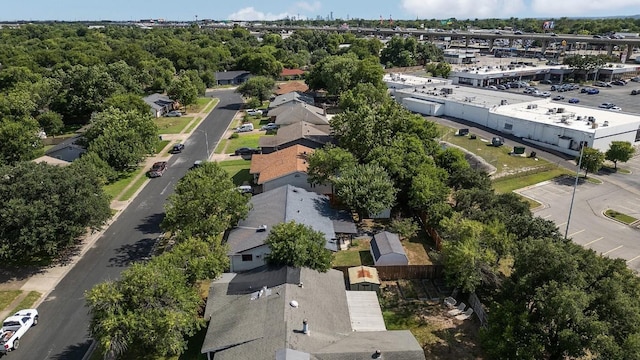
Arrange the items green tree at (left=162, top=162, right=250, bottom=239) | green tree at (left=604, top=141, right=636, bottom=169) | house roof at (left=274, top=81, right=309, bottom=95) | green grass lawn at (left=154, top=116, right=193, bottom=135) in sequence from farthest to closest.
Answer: house roof at (left=274, top=81, right=309, bottom=95), green grass lawn at (left=154, top=116, right=193, bottom=135), green tree at (left=604, top=141, right=636, bottom=169), green tree at (left=162, top=162, right=250, bottom=239)

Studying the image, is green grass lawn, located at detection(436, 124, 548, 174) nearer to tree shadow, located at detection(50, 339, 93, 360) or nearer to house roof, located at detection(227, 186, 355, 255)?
house roof, located at detection(227, 186, 355, 255)

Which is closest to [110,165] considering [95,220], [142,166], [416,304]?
[142,166]

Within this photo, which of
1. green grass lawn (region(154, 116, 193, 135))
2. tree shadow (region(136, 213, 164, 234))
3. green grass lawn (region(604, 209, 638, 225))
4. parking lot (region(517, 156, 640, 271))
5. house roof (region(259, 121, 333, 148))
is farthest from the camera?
green grass lawn (region(154, 116, 193, 135))

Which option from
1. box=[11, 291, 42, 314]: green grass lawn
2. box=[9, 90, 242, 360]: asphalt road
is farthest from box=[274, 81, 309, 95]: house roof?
box=[11, 291, 42, 314]: green grass lawn

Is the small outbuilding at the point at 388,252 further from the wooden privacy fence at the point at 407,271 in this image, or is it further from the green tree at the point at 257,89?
the green tree at the point at 257,89

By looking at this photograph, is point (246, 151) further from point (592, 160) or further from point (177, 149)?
point (592, 160)
